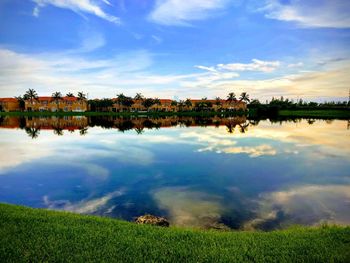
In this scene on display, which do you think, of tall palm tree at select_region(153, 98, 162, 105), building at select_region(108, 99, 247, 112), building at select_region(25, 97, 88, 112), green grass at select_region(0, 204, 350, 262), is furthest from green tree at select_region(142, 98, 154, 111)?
green grass at select_region(0, 204, 350, 262)

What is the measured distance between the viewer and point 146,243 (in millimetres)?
7387

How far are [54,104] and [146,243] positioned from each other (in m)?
139

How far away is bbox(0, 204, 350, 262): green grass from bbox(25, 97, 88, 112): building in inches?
5246

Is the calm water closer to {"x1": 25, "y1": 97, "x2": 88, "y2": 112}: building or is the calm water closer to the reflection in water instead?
the reflection in water

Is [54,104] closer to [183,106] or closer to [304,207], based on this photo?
[183,106]

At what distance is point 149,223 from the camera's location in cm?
980

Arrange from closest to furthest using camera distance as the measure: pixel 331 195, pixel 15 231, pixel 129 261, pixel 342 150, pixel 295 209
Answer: pixel 129 261
pixel 15 231
pixel 295 209
pixel 331 195
pixel 342 150

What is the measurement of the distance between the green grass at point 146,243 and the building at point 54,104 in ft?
437

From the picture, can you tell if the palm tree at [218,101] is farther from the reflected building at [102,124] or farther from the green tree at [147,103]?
A: the reflected building at [102,124]

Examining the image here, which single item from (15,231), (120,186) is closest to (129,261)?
(15,231)

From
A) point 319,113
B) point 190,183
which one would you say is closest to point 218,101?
point 319,113

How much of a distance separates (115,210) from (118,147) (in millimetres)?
18135

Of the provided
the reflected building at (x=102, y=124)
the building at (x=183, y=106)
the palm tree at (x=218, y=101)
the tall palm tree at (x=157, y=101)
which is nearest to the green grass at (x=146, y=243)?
the reflected building at (x=102, y=124)

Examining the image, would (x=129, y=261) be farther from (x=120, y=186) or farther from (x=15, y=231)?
(x=120, y=186)
